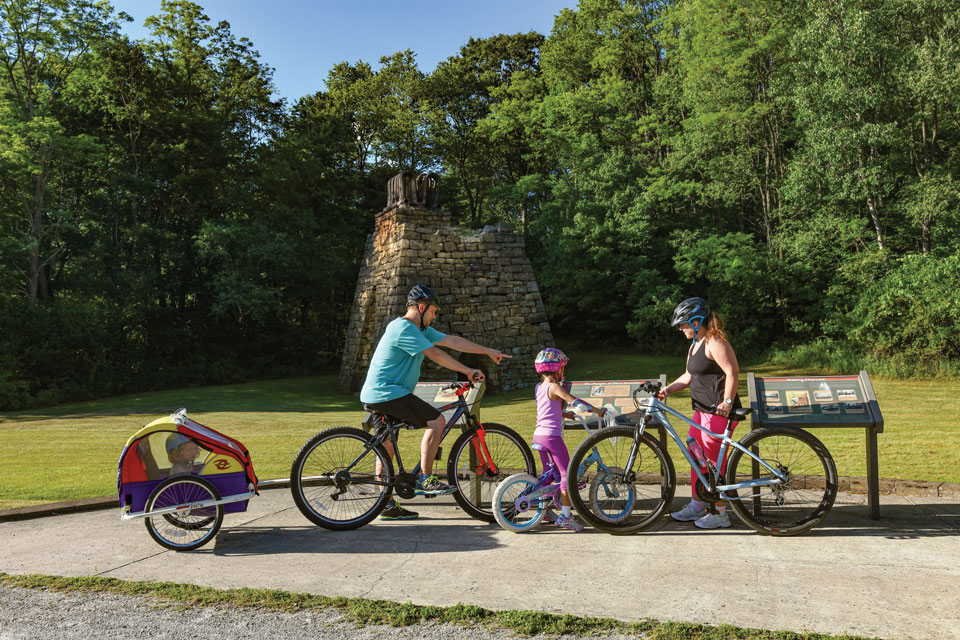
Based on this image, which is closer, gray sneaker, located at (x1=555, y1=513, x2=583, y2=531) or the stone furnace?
gray sneaker, located at (x1=555, y1=513, x2=583, y2=531)

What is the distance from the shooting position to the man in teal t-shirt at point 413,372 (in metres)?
4.66

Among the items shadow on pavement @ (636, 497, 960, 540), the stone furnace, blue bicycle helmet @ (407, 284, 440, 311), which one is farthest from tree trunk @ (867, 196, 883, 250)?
blue bicycle helmet @ (407, 284, 440, 311)

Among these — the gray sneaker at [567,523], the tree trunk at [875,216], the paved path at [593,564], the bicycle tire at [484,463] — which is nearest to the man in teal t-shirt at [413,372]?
the bicycle tire at [484,463]

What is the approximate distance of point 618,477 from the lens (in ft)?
14.6

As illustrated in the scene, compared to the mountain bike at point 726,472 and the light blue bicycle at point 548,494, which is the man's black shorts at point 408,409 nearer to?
the light blue bicycle at point 548,494

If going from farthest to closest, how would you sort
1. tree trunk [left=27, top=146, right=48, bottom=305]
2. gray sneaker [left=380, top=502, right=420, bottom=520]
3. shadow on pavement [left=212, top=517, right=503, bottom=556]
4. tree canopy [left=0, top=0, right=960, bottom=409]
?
tree trunk [left=27, top=146, right=48, bottom=305], tree canopy [left=0, top=0, right=960, bottom=409], gray sneaker [left=380, top=502, right=420, bottom=520], shadow on pavement [left=212, top=517, right=503, bottom=556]

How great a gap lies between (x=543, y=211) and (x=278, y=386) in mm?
12351

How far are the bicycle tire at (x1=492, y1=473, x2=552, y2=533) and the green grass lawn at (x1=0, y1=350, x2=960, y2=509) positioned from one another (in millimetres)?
2216

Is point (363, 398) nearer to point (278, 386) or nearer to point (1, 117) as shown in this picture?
point (278, 386)

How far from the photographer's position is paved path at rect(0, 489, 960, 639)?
10.3 ft

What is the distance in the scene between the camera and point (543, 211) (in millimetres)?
25531

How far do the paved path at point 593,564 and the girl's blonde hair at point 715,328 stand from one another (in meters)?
1.41

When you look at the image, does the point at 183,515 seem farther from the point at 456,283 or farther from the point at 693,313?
the point at 456,283

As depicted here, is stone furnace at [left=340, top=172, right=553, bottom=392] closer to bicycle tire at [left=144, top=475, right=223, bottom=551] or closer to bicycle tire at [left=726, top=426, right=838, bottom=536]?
bicycle tire at [left=144, top=475, right=223, bottom=551]
